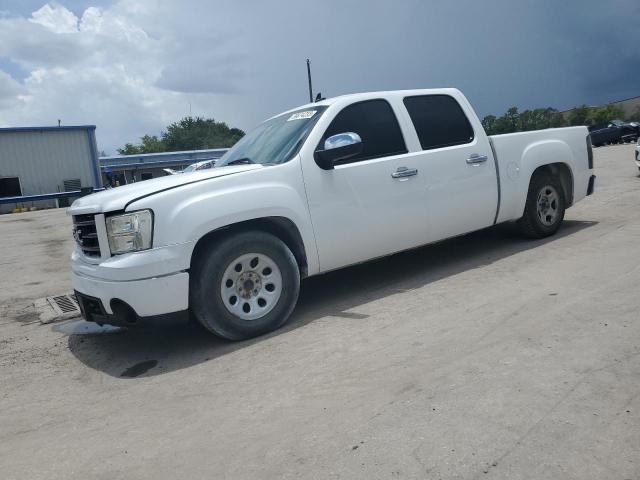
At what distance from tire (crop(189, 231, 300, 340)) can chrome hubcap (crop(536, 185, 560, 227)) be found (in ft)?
12.0

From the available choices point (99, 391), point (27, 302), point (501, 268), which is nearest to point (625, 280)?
point (501, 268)

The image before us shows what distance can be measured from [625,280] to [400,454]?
323cm

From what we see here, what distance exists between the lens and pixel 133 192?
4.04 metres

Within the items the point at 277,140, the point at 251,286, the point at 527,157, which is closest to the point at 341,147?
the point at 277,140

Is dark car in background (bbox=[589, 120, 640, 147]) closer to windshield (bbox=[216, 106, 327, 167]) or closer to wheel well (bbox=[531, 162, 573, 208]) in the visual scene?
wheel well (bbox=[531, 162, 573, 208])

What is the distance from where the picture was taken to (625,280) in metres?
4.62

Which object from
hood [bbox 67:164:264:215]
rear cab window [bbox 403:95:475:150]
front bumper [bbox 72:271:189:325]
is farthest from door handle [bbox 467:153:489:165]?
front bumper [bbox 72:271:189:325]

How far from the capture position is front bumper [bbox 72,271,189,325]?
3.82 meters

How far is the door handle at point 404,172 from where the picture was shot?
5.04 metres

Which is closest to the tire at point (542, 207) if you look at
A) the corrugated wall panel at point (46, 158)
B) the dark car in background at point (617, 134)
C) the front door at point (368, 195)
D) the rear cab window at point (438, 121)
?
the rear cab window at point (438, 121)

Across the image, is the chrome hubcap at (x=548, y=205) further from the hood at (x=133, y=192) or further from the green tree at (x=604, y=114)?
the green tree at (x=604, y=114)

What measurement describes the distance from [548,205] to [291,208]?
3832 millimetres

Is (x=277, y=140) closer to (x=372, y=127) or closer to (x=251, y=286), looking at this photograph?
(x=372, y=127)

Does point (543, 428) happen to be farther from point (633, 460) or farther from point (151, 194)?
point (151, 194)
